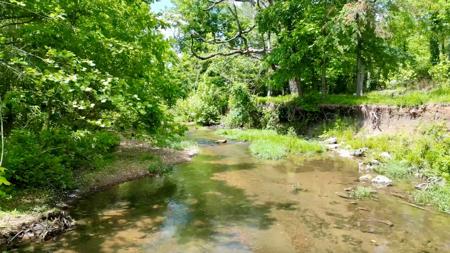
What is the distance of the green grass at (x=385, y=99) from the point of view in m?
17.1

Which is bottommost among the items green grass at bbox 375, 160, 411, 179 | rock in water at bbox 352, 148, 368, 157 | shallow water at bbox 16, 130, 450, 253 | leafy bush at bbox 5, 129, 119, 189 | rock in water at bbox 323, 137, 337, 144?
A: shallow water at bbox 16, 130, 450, 253

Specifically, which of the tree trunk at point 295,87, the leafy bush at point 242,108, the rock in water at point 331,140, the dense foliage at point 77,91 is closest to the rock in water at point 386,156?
the rock in water at point 331,140

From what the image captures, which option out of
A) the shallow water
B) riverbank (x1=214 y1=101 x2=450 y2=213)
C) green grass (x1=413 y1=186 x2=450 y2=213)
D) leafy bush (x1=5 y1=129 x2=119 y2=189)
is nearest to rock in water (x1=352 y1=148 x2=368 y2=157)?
riverbank (x1=214 y1=101 x2=450 y2=213)

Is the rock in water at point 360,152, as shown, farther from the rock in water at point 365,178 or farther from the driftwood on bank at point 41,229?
the driftwood on bank at point 41,229

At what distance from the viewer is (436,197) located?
35.1 feet

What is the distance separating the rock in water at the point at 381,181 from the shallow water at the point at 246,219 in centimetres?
71

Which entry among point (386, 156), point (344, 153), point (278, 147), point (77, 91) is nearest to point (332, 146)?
point (344, 153)

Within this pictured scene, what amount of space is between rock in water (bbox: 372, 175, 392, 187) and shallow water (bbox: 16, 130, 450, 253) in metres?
0.71

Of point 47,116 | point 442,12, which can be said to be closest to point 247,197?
point 47,116

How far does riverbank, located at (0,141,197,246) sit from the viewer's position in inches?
321

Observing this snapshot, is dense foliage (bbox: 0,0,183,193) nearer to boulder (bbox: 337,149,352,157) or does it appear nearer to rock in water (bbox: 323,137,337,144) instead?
boulder (bbox: 337,149,352,157)

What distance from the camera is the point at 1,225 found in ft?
26.3

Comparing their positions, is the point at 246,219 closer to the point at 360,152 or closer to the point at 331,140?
the point at 360,152

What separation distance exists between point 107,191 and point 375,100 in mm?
14143
